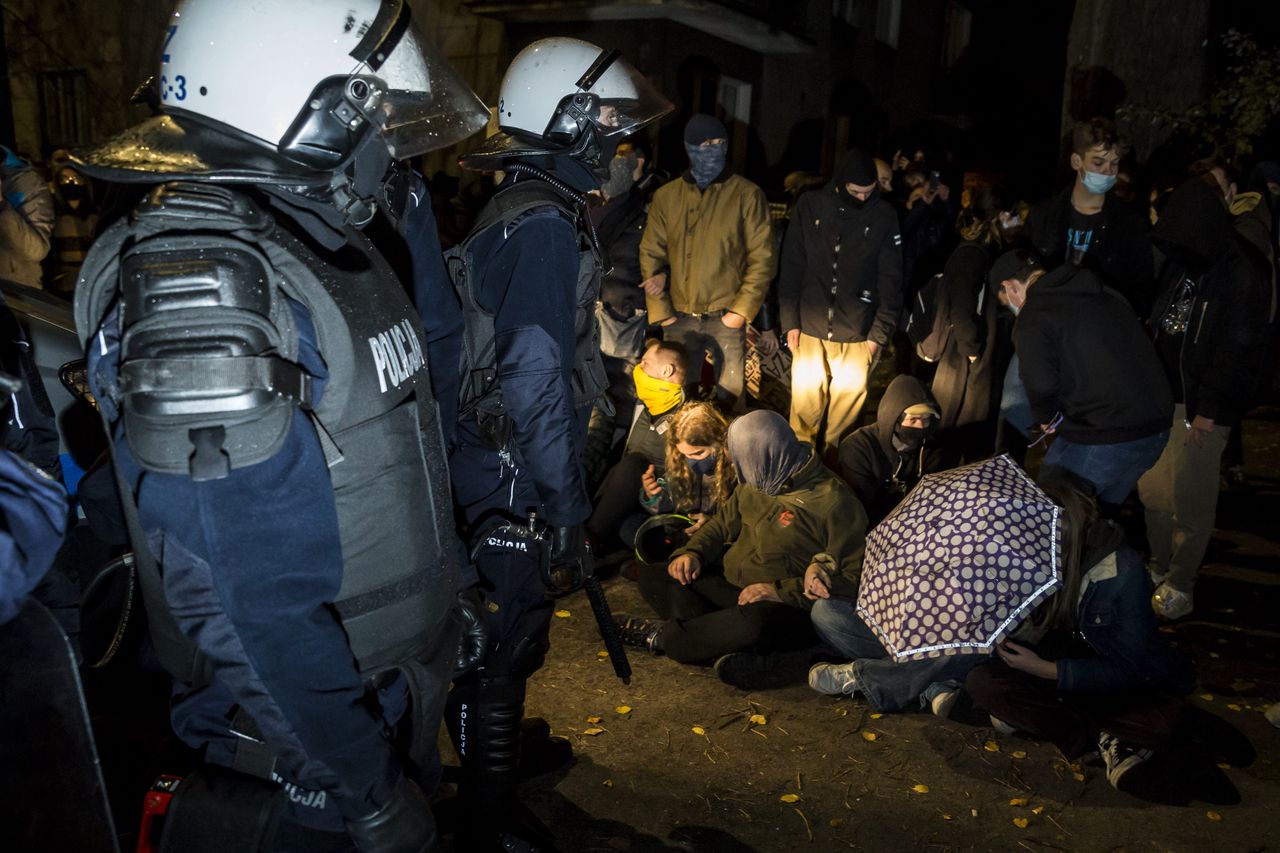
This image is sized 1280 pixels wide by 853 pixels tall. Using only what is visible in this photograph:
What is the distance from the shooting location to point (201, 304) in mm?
1475

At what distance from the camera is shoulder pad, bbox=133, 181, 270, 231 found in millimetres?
1553

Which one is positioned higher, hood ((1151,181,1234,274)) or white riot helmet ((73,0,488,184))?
white riot helmet ((73,0,488,184))

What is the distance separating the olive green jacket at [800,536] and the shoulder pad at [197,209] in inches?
140

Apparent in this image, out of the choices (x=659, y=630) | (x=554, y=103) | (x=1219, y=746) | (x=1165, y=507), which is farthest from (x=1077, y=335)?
(x=554, y=103)

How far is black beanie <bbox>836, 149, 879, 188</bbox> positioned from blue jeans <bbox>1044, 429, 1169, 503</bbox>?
2866 mm

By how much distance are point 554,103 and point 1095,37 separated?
34.2ft

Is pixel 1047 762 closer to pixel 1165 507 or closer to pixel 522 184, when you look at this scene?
pixel 1165 507

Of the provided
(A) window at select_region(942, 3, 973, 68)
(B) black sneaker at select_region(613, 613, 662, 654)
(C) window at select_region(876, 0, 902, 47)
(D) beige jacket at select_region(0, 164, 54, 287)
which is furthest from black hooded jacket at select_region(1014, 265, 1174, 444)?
(A) window at select_region(942, 3, 973, 68)

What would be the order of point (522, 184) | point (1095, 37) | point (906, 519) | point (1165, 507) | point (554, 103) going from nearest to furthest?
1. point (522, 184)
2. point (554, 103)
3. point (906, 519)
4. point (1165, 507)
5. point (1095, 37)

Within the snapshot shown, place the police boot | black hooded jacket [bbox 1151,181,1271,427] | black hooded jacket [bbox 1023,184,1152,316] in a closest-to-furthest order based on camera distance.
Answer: the police boot < black hooded jacket [bbox 1151,181,1271,427] < black hooded jacket [bbox 1023,184,1152,316]

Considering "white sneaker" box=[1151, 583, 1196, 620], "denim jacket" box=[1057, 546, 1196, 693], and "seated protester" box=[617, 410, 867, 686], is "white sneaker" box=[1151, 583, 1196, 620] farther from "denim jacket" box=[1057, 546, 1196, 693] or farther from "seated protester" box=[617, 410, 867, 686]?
"seated protester" box=[617, 410, 867, 686]

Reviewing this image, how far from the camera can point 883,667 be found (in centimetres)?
433

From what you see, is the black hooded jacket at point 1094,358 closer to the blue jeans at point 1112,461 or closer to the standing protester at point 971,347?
the blue jeans at point 1112,461

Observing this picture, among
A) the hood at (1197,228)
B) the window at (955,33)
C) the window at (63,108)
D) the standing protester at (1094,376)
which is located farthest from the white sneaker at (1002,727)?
the window at (955,33)
